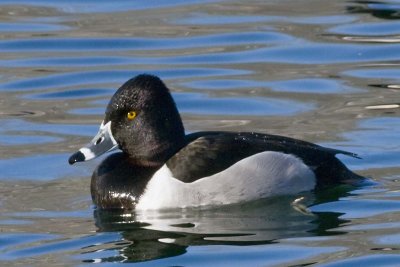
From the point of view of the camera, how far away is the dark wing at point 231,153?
31.6ft

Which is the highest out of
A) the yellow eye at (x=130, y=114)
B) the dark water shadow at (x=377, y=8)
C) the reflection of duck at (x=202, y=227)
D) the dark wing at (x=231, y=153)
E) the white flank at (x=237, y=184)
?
the dark water shadow at (x=377, y=8)

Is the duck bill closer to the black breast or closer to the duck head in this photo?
the duck head

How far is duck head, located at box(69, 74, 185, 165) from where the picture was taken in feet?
32.4

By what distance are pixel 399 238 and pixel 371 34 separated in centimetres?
755

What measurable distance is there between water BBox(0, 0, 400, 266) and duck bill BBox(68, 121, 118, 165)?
34 centimetres

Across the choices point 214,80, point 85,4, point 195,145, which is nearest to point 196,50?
point 214,80

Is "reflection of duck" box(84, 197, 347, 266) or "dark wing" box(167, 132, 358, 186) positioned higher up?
"dark wing" box(167, 132, 358, 186)

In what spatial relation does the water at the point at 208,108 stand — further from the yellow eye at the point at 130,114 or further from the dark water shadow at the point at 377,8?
the yellow eye at the point at 130,114

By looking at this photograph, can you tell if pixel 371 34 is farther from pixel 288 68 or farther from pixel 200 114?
pixel 200 114

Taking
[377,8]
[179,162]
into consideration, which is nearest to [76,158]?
[179,162]

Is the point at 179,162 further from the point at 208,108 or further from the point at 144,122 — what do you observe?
the point at 208,108

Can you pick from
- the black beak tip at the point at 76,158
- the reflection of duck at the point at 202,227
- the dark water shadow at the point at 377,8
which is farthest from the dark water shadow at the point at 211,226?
the dark water shadow at the point at 377,8

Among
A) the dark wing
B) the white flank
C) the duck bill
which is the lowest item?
the white flank

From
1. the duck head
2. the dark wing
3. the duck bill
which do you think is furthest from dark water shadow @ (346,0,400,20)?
the duck bill
